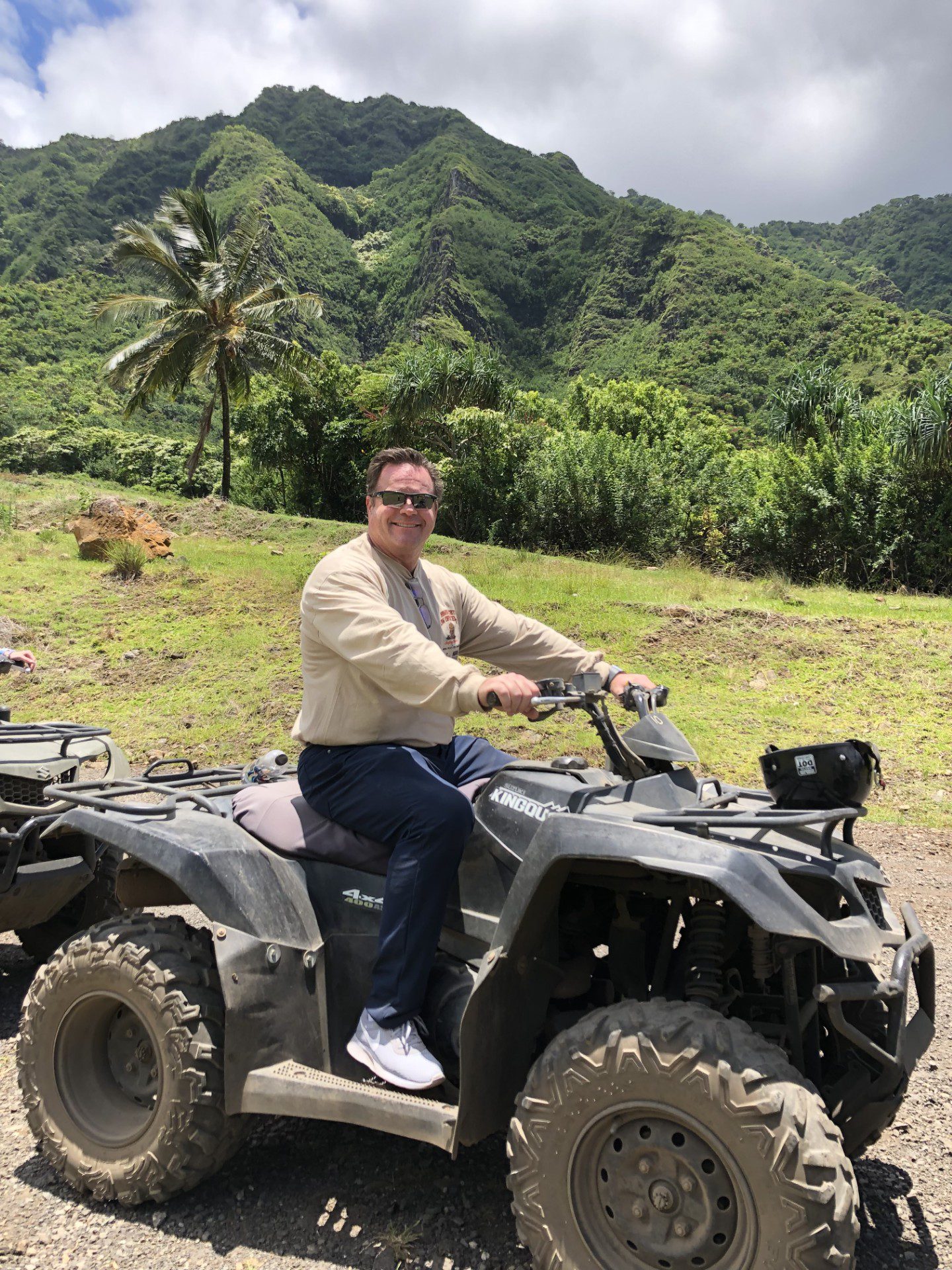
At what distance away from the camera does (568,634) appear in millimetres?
13664

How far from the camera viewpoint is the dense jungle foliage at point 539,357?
82.4 feet

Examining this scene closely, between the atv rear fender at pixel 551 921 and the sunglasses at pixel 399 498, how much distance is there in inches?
51.4

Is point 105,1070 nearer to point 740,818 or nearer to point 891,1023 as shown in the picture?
point 740,818

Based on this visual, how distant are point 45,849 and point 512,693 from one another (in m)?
2.99

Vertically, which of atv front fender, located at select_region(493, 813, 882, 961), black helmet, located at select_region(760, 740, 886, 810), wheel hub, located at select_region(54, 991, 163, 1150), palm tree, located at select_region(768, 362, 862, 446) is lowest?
wheel hub, located at select_region(54, 991, 163, 1150)

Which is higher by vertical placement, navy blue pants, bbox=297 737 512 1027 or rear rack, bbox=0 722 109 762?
navy blue pants, bbox=297 737 512 1027

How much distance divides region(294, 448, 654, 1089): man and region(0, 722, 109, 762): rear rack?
2.14m

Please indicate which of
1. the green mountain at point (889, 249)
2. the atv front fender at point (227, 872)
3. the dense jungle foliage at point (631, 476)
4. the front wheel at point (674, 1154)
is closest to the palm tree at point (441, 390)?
the dense jungle foliage at point (631, 476)

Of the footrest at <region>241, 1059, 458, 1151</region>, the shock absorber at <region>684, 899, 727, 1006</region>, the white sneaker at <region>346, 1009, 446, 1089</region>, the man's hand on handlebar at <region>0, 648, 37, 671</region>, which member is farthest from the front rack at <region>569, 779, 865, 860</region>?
the man's hand on handlebar at <region>0, 648, 37, 671</region>

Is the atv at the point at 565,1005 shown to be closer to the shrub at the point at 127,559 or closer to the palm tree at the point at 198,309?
the shrub at the point at 127,559

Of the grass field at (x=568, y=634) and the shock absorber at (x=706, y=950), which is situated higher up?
the shock absorber at (x=706, y=950)

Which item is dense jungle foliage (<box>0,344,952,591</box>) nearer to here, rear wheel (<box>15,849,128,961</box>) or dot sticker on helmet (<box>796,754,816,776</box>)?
rear wheel (<box>15,849,128,961</box>)

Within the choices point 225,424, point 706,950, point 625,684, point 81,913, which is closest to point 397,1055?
point 706,950

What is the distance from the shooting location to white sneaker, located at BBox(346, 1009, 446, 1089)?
2818 millimetres
